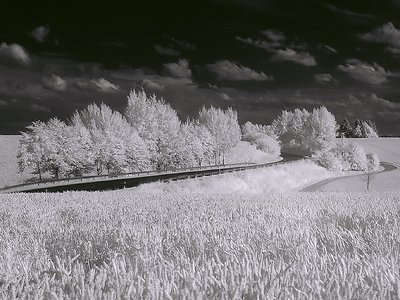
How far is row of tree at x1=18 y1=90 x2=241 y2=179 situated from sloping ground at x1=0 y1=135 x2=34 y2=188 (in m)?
2.80

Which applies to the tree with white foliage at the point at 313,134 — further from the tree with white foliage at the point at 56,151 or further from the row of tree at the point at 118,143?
the tree with white foliage at the point at 56,151

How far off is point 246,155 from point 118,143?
1897 inches

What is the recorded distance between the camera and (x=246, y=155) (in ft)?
336

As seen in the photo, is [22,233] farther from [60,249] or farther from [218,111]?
[218,111]

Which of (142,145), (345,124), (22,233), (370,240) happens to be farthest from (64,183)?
(345,124)

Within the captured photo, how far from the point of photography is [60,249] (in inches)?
213

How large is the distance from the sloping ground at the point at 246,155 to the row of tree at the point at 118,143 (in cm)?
915

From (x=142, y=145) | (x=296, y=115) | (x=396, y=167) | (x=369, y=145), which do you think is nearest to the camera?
(x=142, y=145)

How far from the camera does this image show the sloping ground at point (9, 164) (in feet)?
Result: 202

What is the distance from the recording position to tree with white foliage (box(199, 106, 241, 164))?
3516 inches

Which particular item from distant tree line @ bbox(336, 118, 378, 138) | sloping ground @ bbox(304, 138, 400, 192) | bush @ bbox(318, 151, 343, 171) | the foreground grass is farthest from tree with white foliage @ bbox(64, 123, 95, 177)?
distant tree line @ bbox(336, 118, 378, 138)

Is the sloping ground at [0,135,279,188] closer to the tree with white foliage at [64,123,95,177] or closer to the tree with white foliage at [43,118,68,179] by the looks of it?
the tree with white foliage at [43,118,68,179]

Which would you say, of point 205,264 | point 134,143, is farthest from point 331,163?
point 205,264

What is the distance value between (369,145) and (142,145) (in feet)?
303
